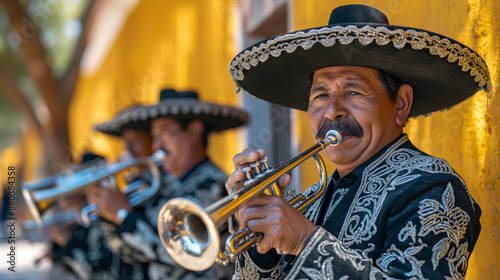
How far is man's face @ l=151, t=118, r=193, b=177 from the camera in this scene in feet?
15.3

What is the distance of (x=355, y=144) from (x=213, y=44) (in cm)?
460

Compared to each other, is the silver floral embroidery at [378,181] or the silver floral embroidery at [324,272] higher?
the silver floral embroidery at [378,181]

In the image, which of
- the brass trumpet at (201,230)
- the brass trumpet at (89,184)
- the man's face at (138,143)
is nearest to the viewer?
the brass trumpet at (201,230)

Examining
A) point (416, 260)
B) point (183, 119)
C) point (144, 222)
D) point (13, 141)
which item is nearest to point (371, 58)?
point (416, 260)

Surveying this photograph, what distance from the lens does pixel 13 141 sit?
87.9ft

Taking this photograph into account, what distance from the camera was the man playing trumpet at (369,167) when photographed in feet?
6.05

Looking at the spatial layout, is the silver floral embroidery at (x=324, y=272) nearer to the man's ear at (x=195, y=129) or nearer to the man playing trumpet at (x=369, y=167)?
the man playing trumpet at (x=369, y=167)

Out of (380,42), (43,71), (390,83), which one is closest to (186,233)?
(380,42)

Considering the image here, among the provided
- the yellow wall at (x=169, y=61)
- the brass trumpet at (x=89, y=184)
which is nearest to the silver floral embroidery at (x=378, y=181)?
the brass trumpet at (x=89, y=184)

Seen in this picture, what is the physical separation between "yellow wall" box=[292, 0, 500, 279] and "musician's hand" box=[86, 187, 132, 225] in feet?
7.52

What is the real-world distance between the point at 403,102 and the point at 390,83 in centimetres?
11

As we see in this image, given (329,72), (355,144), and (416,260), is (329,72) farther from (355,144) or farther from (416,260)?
(416,260)

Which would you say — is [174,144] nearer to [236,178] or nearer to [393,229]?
[236,178]

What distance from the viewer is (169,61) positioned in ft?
A: 28.7
